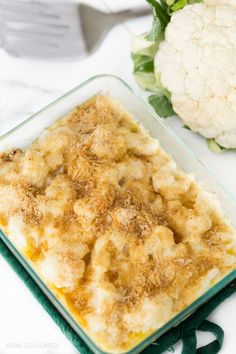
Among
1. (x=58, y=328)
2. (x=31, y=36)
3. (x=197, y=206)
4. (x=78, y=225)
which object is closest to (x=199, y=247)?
(x=197, y=206)

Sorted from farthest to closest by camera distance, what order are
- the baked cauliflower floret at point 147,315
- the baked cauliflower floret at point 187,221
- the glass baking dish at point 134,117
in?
the glass baking dish at point 134,117 → the baked cauliflower floret at point 187,221 → the baked cauliflower floret at point 147,315

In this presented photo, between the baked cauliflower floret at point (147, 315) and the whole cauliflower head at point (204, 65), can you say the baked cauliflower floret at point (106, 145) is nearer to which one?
the whole cauliflower head at point (204, 65)

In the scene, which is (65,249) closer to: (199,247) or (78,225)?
(78,225)

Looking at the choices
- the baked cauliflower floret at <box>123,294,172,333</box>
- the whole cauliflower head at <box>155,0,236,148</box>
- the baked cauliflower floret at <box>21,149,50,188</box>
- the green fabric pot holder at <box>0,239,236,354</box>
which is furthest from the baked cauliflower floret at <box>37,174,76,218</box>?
the whole cauliflower head at <box>155,0,236,148</box>

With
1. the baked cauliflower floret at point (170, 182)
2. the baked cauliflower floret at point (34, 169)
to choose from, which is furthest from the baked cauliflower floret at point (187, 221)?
the baked cauliflower floret at point (34, 169)

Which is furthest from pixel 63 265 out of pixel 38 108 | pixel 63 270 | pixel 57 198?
pixel 38 108
